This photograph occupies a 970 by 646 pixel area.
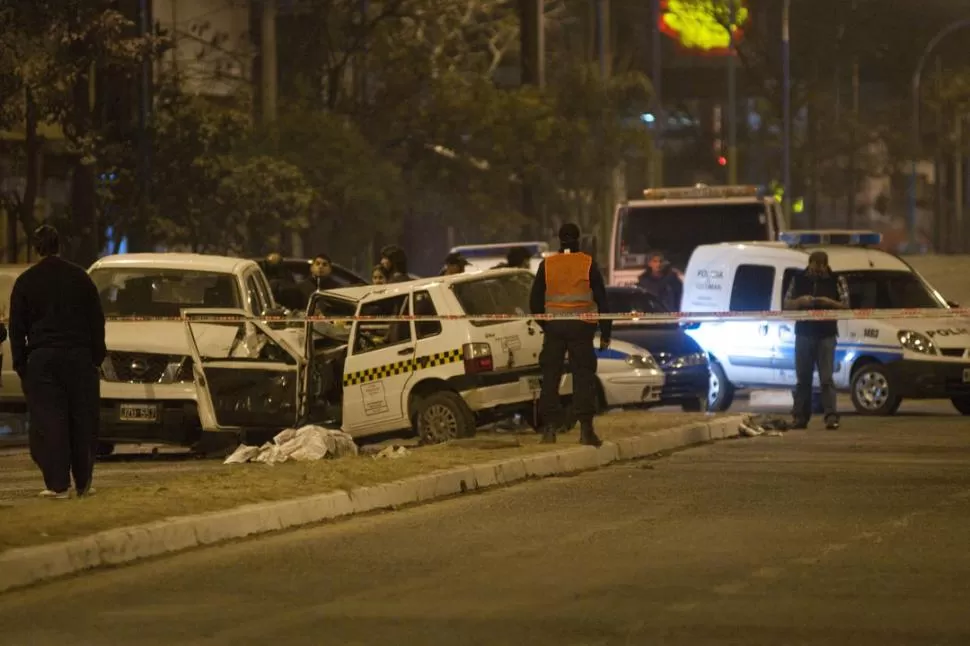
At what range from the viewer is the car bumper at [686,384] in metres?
22.2

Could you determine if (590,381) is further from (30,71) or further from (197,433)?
(30,71)

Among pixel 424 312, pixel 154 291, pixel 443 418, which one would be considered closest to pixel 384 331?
pixel 424 312

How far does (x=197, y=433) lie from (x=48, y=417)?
505 centimetres

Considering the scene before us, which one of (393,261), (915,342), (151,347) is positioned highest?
(393,261)

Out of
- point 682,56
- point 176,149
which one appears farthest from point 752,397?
point 682,56

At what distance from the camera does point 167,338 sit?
1825cm

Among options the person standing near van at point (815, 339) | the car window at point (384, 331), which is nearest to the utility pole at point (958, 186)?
the person standing near van at point (815, 339)

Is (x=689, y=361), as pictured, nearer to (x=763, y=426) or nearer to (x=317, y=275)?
(x=763, y=426)

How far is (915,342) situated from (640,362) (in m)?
3.55

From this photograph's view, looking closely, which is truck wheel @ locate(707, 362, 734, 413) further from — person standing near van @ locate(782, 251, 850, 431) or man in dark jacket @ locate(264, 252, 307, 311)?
man in dark jacket @ locate(264, 252, 307, 311)

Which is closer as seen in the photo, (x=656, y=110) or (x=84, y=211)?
(x=84, y=211)

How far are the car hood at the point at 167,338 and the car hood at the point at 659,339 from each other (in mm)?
5787

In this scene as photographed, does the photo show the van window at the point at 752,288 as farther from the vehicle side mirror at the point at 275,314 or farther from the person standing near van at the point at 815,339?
the vehicle side mirror at the point at 275,314

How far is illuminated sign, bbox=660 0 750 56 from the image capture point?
72.9 meters
